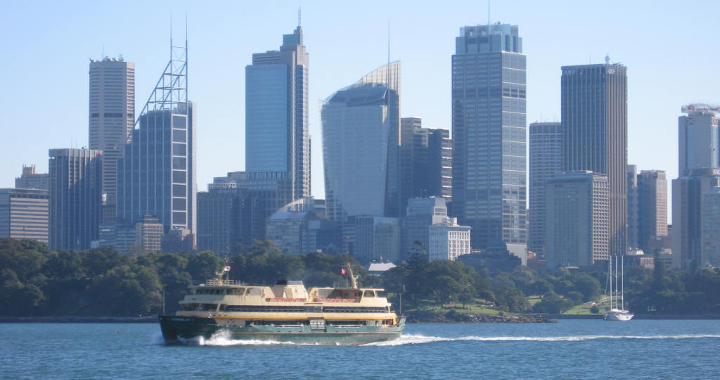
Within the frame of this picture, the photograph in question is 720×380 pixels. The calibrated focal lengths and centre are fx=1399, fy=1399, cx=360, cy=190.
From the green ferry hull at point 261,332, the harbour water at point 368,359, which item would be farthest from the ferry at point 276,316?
the harbour water at point 368,359

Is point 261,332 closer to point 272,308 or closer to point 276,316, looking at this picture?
point 276,316

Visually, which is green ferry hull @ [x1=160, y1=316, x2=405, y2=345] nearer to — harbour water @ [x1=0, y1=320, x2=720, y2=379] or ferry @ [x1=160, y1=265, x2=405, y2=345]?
ferry @ [x1=160, y1=265, x2=405, y2=345]

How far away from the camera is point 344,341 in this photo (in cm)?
13875

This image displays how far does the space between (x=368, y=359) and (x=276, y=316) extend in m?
13.4

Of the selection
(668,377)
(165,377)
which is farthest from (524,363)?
(165,377)

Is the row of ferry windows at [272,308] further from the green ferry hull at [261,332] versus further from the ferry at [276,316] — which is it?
the green ferry hull at [261,332]

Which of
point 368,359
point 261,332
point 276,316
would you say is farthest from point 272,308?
point 368,359

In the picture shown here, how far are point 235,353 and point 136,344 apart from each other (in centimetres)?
2200

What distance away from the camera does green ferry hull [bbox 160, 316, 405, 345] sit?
13300cm

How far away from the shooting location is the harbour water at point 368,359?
114062 millimetres

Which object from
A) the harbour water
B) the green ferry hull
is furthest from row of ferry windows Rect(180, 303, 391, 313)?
the harbour water

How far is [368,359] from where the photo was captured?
126 m

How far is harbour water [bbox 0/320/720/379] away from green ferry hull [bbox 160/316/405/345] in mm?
849

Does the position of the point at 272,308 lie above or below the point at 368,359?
above
